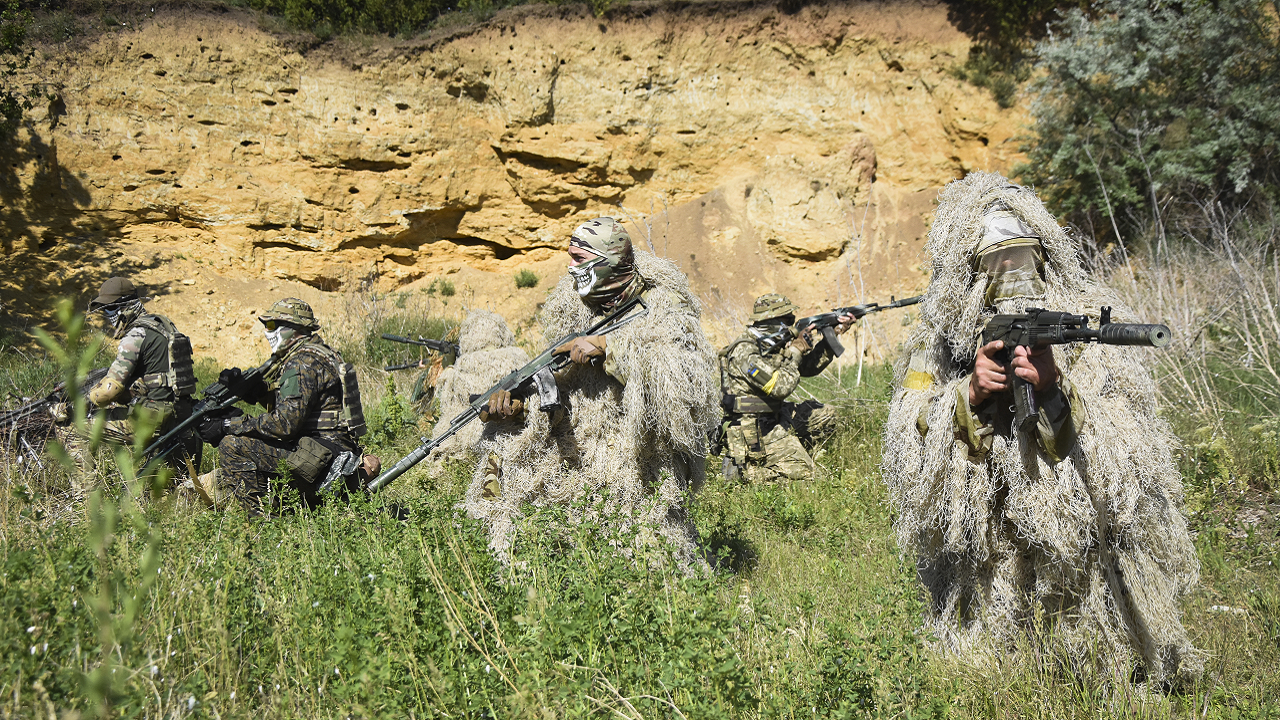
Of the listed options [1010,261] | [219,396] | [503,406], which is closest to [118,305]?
[219,396]

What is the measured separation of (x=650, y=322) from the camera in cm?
360

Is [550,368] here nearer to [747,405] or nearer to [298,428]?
[298,428]

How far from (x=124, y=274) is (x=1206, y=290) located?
16166mm

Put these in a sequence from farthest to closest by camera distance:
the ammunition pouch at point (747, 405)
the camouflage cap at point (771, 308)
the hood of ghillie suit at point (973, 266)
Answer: the camouflage cap at point (771, 308) → the ammunition pouch at point (747, 405) → the hood of ghillie suit at point (973, 266)

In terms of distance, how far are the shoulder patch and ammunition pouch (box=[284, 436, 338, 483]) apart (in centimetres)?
33

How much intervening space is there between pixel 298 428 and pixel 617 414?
96.0 inches

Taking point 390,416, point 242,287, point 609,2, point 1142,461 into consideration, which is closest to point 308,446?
point 390,416

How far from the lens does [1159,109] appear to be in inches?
472

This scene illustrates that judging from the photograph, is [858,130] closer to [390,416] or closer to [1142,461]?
[390,416]

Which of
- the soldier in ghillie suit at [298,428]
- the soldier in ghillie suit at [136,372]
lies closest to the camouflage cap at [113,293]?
the soldier in ghillie suit at [136,372]

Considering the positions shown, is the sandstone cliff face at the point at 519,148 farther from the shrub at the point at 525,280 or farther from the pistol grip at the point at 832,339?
the pistol grip at the point at 832,339

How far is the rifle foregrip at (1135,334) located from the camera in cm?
210

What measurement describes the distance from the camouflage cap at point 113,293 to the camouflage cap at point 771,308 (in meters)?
5.44

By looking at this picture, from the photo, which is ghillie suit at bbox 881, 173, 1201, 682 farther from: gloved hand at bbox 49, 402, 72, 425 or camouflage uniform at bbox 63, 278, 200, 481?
gloved hand at bbox 49, 402, 72, 425
